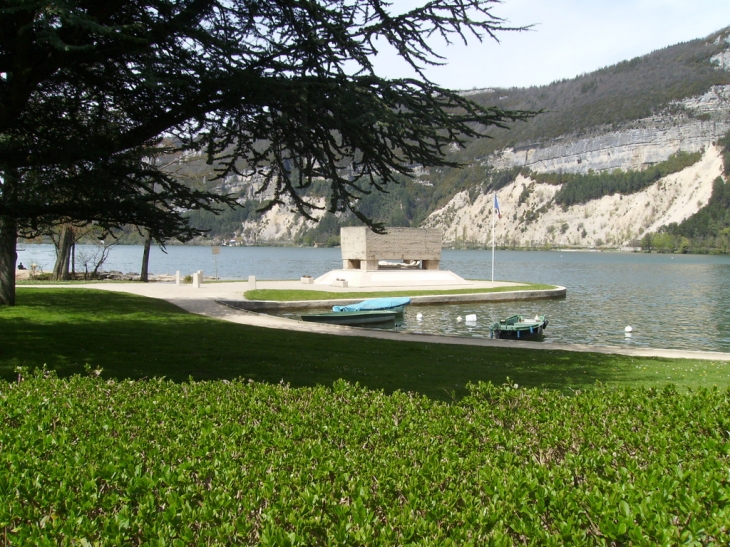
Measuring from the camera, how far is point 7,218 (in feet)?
29.9

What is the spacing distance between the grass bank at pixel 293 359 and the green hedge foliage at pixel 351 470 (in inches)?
119

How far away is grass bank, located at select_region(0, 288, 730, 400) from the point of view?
9758 mm

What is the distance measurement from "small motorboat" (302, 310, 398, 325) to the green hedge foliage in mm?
17158

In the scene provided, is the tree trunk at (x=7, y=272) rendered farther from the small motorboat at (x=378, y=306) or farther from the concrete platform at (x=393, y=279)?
the concrete platform at (x=393, y=279)

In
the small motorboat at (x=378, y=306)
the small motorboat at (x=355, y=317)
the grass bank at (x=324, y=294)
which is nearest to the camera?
the small motorboat at (x=355, y=317)

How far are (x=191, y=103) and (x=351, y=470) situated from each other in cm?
658

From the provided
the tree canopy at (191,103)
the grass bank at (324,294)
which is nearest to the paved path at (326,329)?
the grass bank at (324,294)

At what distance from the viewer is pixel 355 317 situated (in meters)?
24.5

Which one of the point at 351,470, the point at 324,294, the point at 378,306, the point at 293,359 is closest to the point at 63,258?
the point at 324,294

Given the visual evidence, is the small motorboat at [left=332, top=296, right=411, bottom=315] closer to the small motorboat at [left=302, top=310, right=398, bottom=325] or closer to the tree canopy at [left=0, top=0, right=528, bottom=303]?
the small motorboat at [left=302, top=310, right=398, bottom=325]

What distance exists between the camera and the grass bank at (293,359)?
9758 millimetres

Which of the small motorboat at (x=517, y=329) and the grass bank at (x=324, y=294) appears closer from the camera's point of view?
the small motorboat at (x=517, y=329)

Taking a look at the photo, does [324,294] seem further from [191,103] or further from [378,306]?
[191,103]

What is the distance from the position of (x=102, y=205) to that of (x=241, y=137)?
8.48 ft
